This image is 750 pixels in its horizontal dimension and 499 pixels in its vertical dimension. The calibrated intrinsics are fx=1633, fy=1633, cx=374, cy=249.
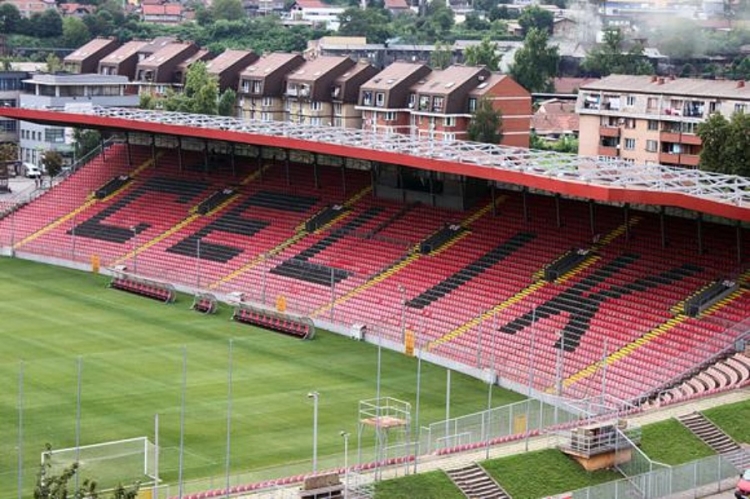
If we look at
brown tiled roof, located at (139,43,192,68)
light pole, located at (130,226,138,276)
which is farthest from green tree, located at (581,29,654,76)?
light pole, located at (130,226,138,276)

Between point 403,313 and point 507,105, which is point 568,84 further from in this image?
point 403,313

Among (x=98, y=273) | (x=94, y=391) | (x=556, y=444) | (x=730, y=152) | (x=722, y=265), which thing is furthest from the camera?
(x=730, y=152)

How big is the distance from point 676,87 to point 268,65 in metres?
42.0

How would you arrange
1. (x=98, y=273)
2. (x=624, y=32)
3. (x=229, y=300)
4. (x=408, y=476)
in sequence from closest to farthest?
1. (x=408, y=476)
2. (x=229, y=300)
3. (x=98, y=273)
4. (x=624, y=32)

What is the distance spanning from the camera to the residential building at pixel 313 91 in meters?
142

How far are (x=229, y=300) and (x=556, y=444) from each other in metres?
32.8

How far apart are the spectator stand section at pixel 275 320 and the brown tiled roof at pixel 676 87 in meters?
51.7

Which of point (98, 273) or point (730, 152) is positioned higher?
point (730, 152)

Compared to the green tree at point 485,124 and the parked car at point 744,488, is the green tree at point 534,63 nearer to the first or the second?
the green tree at point 485,124

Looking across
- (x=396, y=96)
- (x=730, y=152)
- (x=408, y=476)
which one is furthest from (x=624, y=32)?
(x=408, y=476)

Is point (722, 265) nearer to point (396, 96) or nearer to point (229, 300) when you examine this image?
point (229, 300)

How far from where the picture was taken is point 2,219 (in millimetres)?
100938

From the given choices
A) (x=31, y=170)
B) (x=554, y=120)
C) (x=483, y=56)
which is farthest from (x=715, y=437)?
(x=483, y=56)

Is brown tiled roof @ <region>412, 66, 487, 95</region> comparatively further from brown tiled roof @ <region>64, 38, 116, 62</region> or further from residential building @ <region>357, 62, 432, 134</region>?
brown tiled roof @ <region>64, 38, 116, 62</region>
